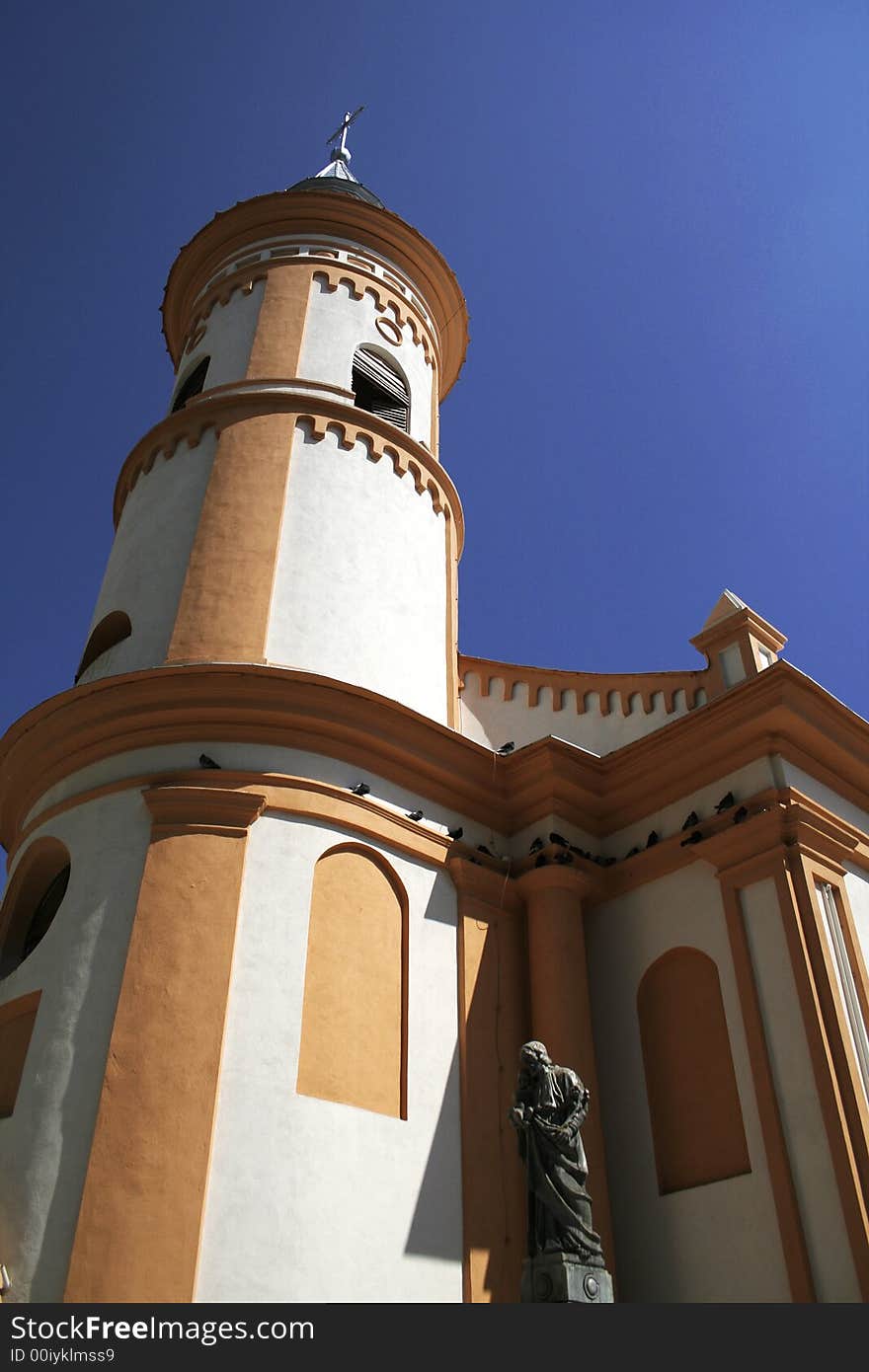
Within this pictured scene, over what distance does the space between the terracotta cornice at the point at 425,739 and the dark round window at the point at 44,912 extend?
3.05 ft

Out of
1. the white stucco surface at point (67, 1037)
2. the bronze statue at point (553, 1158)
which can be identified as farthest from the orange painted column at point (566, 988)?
the white stucco surface at point (67, 1037)

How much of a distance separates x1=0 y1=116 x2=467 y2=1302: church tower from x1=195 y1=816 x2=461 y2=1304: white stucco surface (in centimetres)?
2

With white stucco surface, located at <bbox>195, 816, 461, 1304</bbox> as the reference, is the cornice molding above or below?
above

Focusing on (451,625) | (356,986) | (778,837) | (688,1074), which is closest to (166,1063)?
(356,986)

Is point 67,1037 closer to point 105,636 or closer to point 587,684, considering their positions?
point 105,636

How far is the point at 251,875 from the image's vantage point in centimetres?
1029

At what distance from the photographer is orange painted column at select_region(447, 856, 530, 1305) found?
389 inches

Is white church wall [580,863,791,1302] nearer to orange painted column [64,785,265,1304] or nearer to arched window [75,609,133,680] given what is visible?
orange painted column [64,785,265,1304]

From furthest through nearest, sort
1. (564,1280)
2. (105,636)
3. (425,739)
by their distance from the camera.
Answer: (105,636), (425,739), (564,1280)

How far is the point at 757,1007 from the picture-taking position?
1018 cm

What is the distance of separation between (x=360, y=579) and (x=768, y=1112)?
286 inches

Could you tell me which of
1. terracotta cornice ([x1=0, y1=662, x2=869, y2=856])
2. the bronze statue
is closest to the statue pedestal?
the bronze statue

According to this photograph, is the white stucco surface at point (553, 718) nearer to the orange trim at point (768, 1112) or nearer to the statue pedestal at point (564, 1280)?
the orange trim at point (768, 1112)

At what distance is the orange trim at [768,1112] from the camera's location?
352 inches
